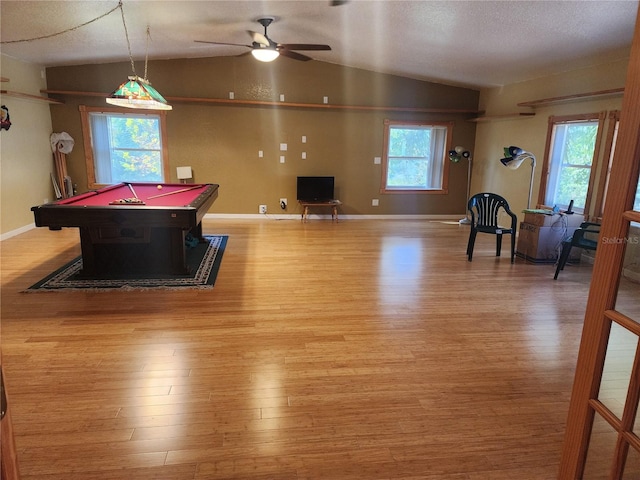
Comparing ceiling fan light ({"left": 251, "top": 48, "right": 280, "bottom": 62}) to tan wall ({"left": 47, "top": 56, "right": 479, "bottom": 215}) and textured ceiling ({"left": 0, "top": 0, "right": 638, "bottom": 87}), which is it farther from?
tan wall ({"left": 47, "top": 56, "right": 479, "bottom": 215})

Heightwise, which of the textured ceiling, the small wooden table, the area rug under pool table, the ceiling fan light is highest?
the textured ceiling

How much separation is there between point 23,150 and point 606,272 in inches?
282

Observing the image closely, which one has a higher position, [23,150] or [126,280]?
[23,150]

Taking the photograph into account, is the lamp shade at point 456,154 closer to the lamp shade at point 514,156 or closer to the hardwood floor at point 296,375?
the lamp shade at point 514,156

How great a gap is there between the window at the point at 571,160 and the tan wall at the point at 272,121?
226 cm

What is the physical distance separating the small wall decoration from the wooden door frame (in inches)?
258

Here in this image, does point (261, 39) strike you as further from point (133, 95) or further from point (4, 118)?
point (4, 118)

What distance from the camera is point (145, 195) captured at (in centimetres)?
460

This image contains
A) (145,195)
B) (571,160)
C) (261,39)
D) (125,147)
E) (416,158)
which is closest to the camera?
(261,39)

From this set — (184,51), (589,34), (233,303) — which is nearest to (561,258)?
(589,34)

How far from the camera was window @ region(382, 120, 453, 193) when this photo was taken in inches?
305

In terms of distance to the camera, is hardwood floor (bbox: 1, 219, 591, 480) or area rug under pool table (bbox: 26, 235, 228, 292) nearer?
hardwood floor (bbox: 1, 219, 591, 480)

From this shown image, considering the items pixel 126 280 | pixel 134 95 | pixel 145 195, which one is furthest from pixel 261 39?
pixel 126 280

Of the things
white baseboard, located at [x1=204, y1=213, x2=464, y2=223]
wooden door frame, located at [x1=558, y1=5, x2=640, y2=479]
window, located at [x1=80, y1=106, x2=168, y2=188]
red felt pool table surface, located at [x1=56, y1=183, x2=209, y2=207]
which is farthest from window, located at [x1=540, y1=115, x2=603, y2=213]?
window, located at [x1=80, y1=106, x2=168, y2=188]
